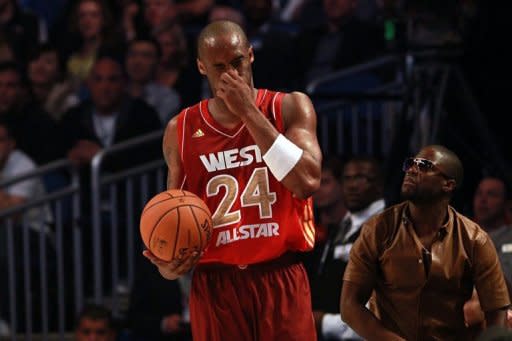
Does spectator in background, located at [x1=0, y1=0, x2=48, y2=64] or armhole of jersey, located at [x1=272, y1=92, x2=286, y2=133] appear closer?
armhole of jersey, located at [x1=272, y1=92, x2=286, y2=133]

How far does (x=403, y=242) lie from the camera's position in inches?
227

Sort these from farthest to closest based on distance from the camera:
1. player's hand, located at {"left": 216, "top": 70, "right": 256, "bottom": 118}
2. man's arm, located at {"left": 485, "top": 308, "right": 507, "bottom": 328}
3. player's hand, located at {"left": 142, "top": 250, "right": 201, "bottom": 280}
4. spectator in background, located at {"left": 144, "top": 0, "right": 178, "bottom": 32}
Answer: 1. spectator in background, located at {"left": 144, "top": 0, "right": 178, "bottom": 32}
2. man's arm, located at {"left": 485, "top": 308, "right": 507, "bottom": 328}
3. player's hand, located at {"left": 142, "top": 250, "right": 201, "bottom": 280}
4. player's hand, located at {"left": 216, "top": 70, "right": 256, "bottom": 118}

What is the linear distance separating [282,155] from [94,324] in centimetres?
366

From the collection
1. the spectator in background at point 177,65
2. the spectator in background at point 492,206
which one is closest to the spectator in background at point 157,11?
the spectator in background at point 177,65

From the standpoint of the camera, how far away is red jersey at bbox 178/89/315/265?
527 centimetres

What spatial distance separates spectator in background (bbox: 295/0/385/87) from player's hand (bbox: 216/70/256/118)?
5420mm

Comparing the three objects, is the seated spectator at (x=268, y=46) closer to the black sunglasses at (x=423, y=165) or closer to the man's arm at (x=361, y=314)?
the black sunglasses at (x=423, y=165)

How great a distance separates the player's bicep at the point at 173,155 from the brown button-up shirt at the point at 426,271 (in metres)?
0.98

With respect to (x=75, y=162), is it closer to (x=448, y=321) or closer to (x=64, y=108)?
(x=64, y=108)

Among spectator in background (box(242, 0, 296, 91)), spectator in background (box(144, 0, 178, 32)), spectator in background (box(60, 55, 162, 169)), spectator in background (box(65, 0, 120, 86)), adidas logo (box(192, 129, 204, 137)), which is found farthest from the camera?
spectator in background (box(144, 0, 178, 32))

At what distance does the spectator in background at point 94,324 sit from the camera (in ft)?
27.0

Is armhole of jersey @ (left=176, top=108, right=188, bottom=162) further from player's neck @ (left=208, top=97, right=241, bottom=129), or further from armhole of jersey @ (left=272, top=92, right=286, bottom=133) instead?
armhole of jersey @ (left=272, top=92, right=286, bottom=133)

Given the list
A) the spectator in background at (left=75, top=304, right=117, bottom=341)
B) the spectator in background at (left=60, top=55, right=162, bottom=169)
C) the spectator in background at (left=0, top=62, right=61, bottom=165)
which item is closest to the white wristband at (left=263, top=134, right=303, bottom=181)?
the spectator in background at (left=75, top=304, right=117, bottom=341)

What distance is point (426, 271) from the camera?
5.74m
